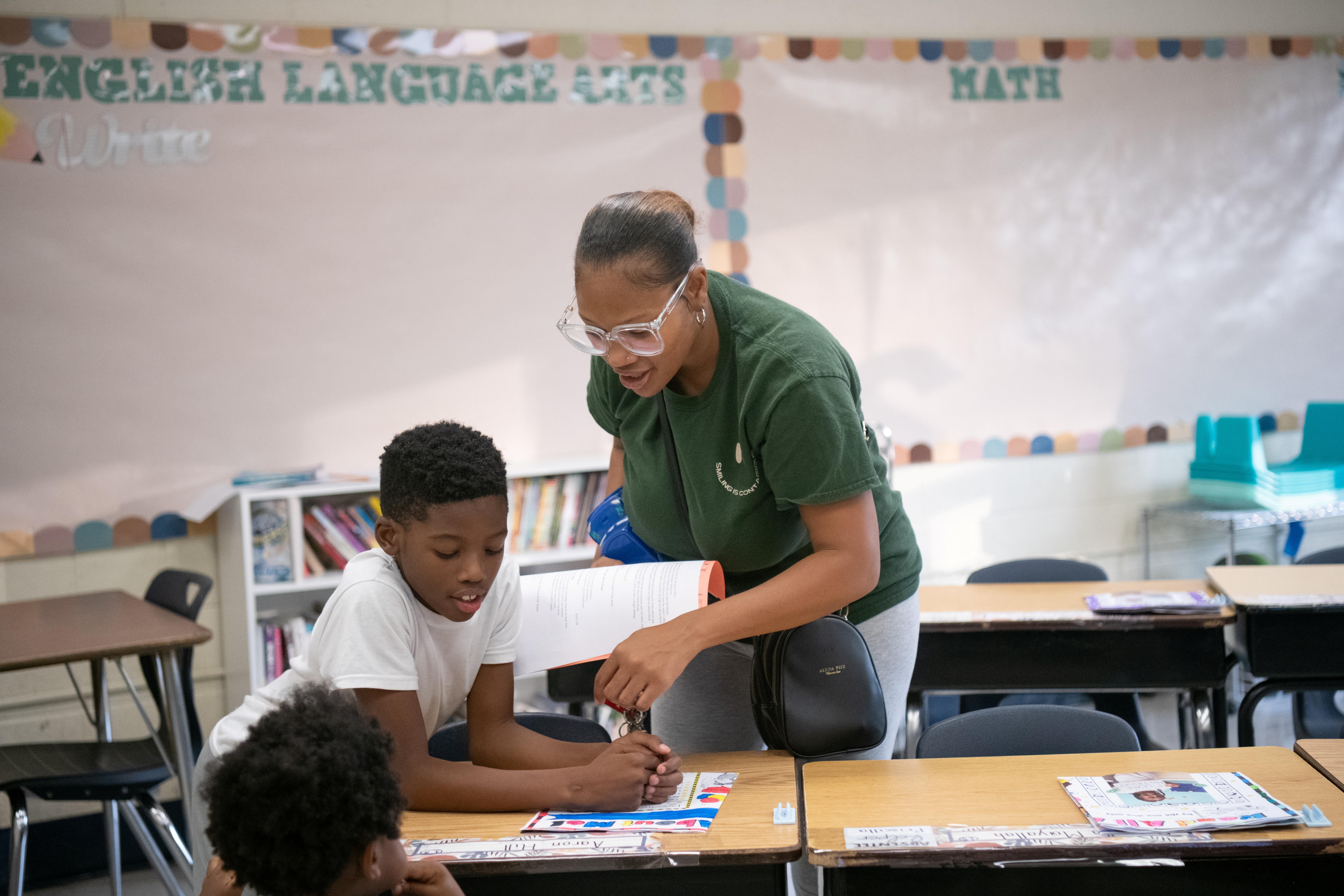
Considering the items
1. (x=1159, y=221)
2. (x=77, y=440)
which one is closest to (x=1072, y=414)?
(x=1159, y=221)

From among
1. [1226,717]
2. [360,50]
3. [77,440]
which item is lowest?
[1226,717]

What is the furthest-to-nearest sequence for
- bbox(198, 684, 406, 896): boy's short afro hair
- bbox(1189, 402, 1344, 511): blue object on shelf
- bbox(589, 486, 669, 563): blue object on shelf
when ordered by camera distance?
bbox(1189, 402, 1344, 511): blue object on shelf
bbox(589, 486, 669, 563): blue object on shelf
bbox(198, 684, 406, 896): boy's short afro hair

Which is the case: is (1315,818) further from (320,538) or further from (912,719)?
(320,538)

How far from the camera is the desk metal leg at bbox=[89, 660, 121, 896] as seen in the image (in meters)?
2.72

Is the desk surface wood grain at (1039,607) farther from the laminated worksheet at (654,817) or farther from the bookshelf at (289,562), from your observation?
the bookshelf at (289,562)

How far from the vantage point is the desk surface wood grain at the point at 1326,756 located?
1.46m

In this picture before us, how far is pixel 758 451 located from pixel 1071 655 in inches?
55.8

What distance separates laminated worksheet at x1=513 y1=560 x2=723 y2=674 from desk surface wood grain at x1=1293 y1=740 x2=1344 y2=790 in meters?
0.86

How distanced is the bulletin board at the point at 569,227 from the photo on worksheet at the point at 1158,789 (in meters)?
2.56

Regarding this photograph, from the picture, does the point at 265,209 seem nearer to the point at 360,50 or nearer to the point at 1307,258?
the point at 360,50

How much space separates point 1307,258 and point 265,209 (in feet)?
13.5

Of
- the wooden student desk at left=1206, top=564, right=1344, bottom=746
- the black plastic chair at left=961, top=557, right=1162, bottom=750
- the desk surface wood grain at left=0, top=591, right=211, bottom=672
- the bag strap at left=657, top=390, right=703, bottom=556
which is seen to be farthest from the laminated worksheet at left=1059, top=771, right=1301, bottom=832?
the desk surface wood grain at left=0, top=591, right=211, bottom=672

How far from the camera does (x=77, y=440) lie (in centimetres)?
325

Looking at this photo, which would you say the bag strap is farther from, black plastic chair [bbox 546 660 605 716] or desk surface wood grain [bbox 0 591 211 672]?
desk surface wood grain [bbox 0 591 211 672]
